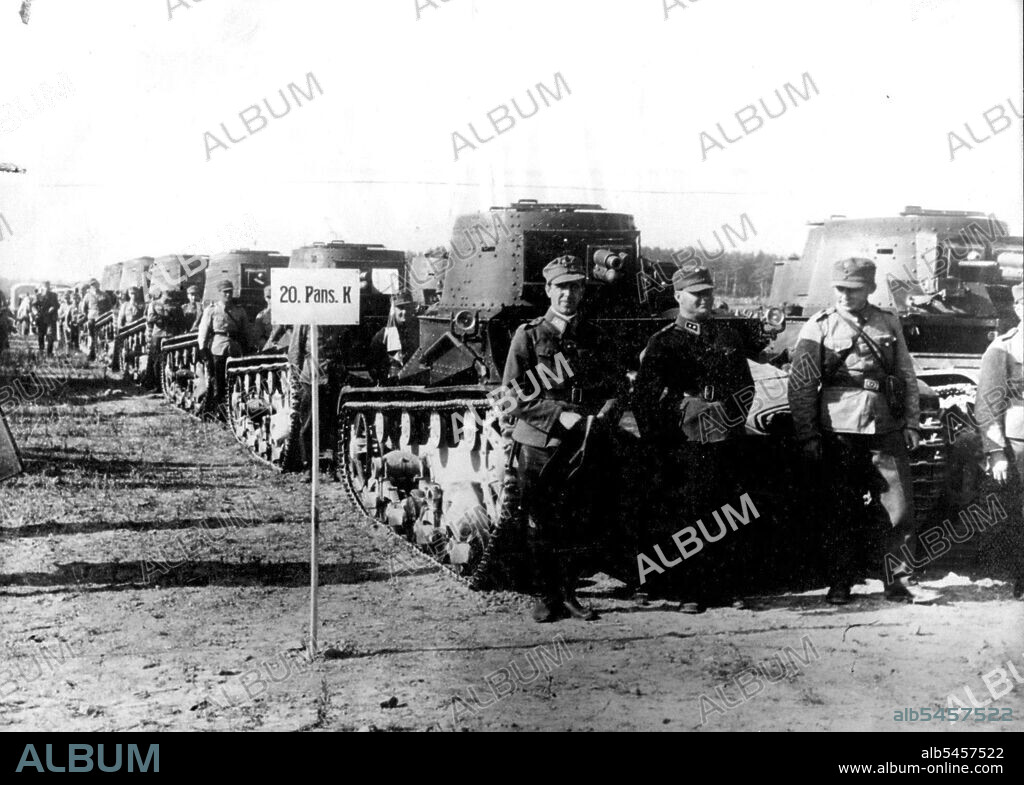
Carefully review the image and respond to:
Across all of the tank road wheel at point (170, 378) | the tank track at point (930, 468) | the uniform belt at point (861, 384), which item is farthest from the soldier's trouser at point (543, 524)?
the tank road wheel at point (170, 378)

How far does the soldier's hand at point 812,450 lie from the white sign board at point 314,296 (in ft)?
9.01

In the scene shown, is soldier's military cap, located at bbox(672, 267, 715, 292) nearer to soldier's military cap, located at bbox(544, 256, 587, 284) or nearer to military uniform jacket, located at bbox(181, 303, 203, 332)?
soldier's military cap, located at bbox(544, 256, 587, 284)

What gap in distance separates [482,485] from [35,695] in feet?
10.0

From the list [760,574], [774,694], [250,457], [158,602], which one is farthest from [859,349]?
[250,457]

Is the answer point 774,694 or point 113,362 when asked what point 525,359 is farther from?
point 113,362

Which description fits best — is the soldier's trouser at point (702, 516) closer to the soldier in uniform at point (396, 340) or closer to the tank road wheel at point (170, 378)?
the soldier in uniform at point (396, 340)

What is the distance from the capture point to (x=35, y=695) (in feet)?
17.6

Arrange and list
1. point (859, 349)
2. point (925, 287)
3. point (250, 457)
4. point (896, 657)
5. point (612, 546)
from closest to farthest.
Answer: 1. point (896, 657)
2. point (859, 349)
3. point (612, 546)
4. point (925, 287)
5. point (250, 457)

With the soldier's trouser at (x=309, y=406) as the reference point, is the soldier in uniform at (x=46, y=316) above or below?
above

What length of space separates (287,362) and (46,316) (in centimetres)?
971

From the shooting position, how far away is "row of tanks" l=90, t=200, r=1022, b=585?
7.35 meters

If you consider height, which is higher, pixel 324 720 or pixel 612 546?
pixel 612 546

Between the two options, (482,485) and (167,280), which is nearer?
(482,485)

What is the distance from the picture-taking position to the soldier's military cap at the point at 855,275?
20.9ft
